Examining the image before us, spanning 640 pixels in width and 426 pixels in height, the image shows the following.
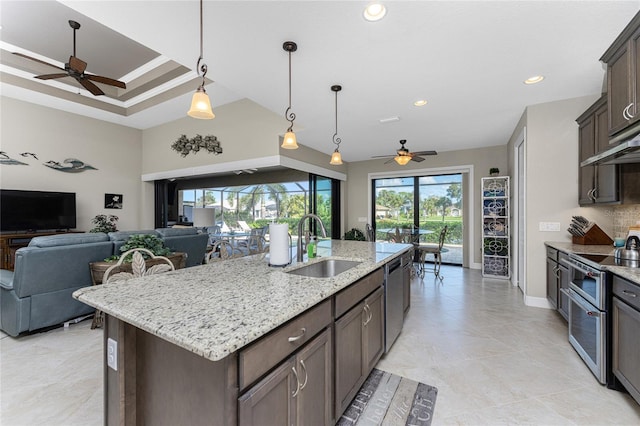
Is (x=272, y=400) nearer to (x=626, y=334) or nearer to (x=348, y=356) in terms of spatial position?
(x=348, y=356)

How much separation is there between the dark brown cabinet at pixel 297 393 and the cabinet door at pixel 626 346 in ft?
6.25

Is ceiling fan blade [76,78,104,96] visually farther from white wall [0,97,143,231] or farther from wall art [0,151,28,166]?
wall art [0,151,28,166]

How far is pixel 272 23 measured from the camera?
2064 mm

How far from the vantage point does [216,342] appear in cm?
84

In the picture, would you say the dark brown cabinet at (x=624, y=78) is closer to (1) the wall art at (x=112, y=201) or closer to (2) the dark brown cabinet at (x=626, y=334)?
(2) the dark brown cabinet at (x=626, y=334)

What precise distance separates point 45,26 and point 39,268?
11.9 feet

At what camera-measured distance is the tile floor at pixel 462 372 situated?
1.74 metres

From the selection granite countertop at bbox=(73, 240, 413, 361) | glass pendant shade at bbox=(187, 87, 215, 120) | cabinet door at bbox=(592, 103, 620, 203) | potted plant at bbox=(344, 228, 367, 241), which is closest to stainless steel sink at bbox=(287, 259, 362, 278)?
granite countertop at bbox=(73, 240, 413, 361)

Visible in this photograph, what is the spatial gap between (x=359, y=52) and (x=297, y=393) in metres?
2.60

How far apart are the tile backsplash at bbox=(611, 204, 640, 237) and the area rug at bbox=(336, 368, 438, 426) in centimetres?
290

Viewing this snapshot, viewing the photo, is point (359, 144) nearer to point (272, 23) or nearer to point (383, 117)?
point (383, 117)

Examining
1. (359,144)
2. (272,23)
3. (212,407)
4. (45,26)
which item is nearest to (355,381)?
(212,407)

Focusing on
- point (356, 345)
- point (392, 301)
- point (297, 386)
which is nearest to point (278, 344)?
point (297, 386)

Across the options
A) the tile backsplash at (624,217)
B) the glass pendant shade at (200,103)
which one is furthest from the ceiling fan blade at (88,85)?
the tile backsplash at (624,217)
